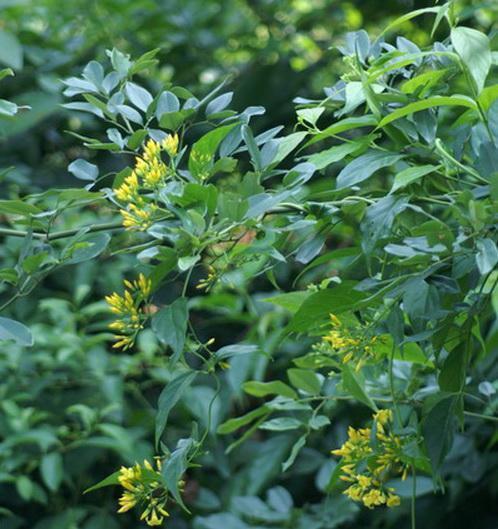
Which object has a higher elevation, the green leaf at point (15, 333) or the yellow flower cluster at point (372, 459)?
the green leaf at point (15, 333)

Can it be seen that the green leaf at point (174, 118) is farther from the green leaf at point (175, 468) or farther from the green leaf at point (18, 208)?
the green leaf at point (175, 468)

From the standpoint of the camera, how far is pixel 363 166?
884 millimetres

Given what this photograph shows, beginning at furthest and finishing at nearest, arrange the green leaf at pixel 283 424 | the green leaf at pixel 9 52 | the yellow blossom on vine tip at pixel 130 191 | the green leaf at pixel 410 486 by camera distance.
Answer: the green leaf at pixel 9 52 → the green leaf at pixel 410 486 → the green leaf at pixel 283 424 → the yellow blossom on vine tip at pixel 130 191

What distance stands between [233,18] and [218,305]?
1.04m

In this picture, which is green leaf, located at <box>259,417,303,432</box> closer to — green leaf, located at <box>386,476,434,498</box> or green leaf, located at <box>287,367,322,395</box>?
green leaf, located at <box>287,367,322,395</box>

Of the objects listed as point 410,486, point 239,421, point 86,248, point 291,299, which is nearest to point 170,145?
point 86,248

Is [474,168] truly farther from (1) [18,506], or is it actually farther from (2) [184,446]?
(1) [18,506]

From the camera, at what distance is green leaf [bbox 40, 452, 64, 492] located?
1.83 meters

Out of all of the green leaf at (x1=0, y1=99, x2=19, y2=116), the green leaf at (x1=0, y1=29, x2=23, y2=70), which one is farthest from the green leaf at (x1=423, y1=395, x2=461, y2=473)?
the green leaf at (x1=0, y1=29, x2=23, y2=70)

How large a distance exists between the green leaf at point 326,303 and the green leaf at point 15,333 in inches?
8.4

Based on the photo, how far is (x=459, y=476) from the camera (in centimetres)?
170

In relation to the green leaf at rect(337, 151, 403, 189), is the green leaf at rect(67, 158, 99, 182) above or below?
below

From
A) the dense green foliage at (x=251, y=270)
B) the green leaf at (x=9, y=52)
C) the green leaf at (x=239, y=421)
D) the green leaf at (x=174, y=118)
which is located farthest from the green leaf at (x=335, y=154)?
the green leaf at (x=9, y=52)

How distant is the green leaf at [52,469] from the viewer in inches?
72.0
